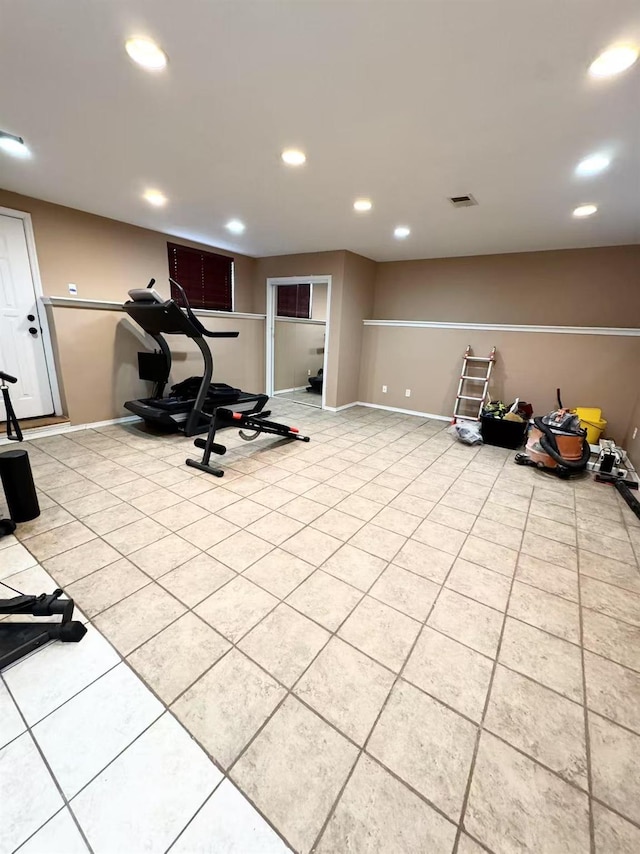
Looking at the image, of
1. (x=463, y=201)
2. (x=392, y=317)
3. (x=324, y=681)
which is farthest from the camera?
(x=392, y=317)

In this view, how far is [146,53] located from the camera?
158 centimetres

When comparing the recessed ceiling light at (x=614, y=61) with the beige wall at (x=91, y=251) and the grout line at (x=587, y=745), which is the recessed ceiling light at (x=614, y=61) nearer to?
the grout line at (x=587, y=745)

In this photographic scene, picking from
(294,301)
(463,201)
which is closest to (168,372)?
(294,301)

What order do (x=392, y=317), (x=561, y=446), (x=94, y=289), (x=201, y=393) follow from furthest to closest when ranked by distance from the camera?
(x=392, y=317) < (x=94, y=289) < (x=201, y=393) < (x=561, y=446)

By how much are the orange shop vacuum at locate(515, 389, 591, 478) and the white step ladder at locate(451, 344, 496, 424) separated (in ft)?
4.06

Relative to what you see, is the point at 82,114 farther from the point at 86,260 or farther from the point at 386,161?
the point at 86,260

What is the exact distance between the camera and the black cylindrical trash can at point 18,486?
2197mm

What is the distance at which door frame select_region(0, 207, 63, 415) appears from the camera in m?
3.59

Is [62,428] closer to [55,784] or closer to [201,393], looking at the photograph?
[201,393]

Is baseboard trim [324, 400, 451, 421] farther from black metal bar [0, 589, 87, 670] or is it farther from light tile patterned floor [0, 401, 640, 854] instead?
black metal bar [0, 589, 87, 670]

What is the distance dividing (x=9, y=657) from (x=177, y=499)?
1370 millimetres

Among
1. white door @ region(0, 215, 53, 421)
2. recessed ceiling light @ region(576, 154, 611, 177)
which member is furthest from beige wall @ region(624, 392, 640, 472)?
white door @ region(0, 215, 53, 421)

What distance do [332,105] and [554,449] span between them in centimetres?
343

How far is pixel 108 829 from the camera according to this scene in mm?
931
